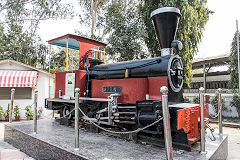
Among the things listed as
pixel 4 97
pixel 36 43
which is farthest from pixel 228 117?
pixel 36 43

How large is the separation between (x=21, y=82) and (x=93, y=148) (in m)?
8.89

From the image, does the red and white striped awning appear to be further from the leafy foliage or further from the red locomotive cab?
the leafy foliage

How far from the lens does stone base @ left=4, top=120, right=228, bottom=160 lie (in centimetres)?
290

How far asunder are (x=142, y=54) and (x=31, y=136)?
9490mm

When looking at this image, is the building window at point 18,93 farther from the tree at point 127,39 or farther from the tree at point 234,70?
the tree at point 234,70

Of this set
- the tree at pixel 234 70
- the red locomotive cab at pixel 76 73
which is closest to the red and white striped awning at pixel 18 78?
the red locomotive cab at pixel 76 73

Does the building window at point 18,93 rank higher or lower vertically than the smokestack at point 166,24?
lower

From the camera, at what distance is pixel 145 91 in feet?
12.8

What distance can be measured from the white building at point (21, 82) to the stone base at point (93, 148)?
6.51 m

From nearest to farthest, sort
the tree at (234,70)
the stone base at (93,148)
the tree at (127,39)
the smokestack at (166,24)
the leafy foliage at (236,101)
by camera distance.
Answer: the stone base at (93,148), the smokestack at (166,24), the leafy foliage at (236,101), the tree at (234,70), the tree at (127,39)

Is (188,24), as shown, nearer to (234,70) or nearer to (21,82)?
(234,70)

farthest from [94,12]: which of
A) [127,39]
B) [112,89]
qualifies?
[112,89]

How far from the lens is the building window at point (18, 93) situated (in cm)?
1051

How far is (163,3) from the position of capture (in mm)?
10734
